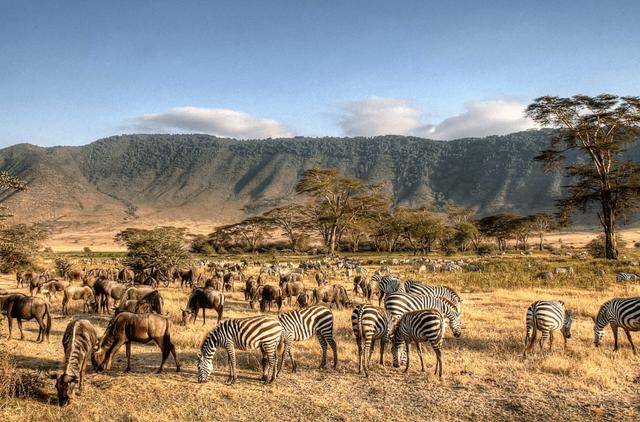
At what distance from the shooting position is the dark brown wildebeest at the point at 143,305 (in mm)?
14672

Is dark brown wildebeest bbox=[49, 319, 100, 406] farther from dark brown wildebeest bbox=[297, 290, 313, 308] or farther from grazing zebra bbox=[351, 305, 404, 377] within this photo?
dark brown wildebeest bbox=[297, 290, 313, 308]

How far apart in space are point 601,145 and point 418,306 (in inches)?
1211

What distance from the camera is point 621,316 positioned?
12.7 meters

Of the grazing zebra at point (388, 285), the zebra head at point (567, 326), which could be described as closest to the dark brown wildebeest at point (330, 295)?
the grazing zebra at point (388, 285)

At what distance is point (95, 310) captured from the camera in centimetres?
1875

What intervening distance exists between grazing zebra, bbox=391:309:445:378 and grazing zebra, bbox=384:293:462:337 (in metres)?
1.90

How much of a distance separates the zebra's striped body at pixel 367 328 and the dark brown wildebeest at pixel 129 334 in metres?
4.46

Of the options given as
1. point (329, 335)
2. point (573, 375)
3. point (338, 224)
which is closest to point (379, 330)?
point (329, 335)

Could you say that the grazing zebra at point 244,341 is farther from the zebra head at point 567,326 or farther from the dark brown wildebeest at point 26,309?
the zebra head at point 567,326

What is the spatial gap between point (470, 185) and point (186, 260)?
18640cm

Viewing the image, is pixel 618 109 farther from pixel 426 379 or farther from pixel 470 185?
pixel 470 185

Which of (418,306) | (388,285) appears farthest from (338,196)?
(418,306)

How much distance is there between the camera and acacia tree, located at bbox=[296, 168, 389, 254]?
6206cm

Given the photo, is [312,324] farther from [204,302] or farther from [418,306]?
[204,302]
